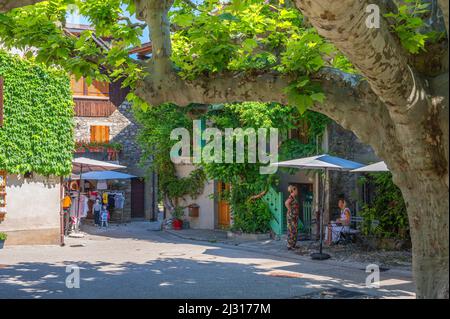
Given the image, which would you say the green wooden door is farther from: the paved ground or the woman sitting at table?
the woman sitting at table

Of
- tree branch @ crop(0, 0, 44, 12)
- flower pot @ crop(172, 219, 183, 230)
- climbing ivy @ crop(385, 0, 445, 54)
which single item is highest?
tree branch @ crop(0, 0, 44, 12)

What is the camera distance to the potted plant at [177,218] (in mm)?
25922

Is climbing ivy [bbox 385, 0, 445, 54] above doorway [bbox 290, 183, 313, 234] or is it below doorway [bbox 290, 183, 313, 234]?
above

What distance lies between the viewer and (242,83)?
8406mm

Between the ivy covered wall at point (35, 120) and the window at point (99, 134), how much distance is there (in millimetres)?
A: 11376

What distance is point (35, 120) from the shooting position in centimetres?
1872

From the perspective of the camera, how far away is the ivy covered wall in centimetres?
1817

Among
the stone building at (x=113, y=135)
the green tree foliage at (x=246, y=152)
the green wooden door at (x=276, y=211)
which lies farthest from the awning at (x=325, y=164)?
the stone building at (x=113, y=135)

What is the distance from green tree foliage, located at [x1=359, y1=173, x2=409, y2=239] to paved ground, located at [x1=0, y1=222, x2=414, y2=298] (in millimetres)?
2609

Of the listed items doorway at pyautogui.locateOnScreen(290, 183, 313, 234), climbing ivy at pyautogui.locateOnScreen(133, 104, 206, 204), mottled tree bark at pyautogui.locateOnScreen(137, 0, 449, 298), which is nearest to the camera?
mottled tree bark at pyautogui.locateOnScreen(137, 0, 449, 298)

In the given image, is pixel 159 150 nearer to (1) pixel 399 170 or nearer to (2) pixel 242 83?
(2) pixel 242 83

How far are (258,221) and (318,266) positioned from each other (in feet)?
21.3

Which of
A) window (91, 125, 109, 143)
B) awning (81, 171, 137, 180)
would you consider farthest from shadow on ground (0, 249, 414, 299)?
window (91, 125, 109, 143)

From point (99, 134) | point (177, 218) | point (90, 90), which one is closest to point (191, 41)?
point (177, 218)
